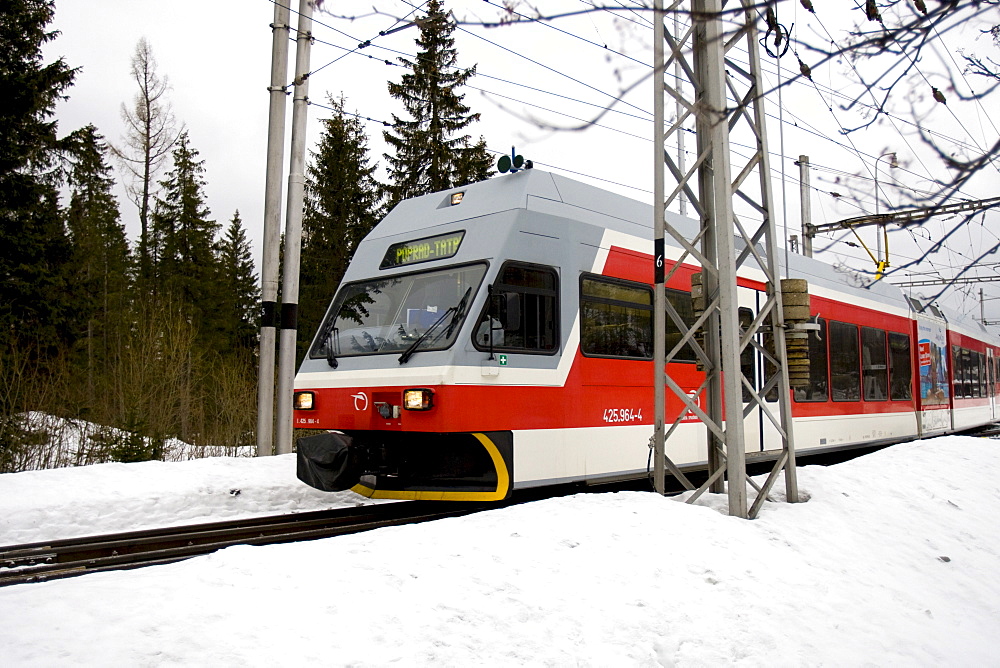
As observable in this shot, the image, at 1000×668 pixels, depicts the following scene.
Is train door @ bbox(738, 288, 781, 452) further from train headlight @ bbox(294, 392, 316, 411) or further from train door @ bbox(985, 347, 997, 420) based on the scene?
train door @ bbox(985, 347, 997, 420)

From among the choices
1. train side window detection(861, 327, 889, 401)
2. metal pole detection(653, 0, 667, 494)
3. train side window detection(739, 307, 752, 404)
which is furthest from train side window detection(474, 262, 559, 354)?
train side window detection(861, 327, 889, 401)

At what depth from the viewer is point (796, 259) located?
40.1ft

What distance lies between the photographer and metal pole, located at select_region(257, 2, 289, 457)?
12250mm

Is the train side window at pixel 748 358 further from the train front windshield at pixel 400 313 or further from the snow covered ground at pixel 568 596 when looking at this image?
the train front windshield at pixel 400 313

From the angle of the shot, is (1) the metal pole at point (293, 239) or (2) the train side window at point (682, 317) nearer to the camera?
(2) the train side window at point (682, 317)

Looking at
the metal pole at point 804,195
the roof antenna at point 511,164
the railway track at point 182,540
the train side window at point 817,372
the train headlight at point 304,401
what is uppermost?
the metal pole at point 804,195

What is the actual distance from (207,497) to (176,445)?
9267mm

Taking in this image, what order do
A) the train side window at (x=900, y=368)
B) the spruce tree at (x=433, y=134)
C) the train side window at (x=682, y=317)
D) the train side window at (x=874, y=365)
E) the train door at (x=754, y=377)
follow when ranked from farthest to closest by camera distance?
1. the spruce tree at (x=433, y=134)
2. the train side window at (x=900, y=368)
3. the train side window at (x=874, y=365)
4. the train door at (x=754, y=377)
5. the train side window at (x=682, y=317)

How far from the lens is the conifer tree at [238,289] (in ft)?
141

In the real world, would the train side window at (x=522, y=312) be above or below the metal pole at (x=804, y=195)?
below

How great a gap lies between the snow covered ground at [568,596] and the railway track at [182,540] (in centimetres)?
134

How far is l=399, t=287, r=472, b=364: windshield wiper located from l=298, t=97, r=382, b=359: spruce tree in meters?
22.1

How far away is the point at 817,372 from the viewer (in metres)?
12.3

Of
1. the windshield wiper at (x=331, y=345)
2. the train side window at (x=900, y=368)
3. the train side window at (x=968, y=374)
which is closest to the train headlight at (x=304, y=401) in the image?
the windshield wiper at (x=331, y=345)
